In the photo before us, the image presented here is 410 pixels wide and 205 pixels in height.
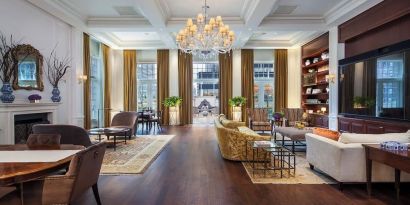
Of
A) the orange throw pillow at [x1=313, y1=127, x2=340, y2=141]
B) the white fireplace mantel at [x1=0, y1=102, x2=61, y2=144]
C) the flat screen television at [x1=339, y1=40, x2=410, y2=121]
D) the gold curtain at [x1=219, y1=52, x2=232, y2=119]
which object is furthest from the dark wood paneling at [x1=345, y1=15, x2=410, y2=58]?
the white fireplace mantel at [x1=0, y1=102, x2=61, y2=144]

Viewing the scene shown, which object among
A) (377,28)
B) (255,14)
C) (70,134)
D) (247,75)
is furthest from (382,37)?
(70,134)

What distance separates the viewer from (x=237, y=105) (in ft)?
41.8

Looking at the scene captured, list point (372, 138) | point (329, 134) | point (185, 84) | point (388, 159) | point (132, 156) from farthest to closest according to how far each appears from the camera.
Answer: point (185, 84) < point (132, 156) < point (329, 134) < point (372, 138) < point (388, 159)

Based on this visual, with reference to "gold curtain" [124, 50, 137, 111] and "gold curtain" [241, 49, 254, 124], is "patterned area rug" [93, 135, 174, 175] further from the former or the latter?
"gold curtain" [241, 49, 254, 124]

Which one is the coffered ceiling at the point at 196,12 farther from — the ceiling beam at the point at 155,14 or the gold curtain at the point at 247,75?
the gold curtain at the point at 247,75

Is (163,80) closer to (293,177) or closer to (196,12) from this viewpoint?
(196,12)

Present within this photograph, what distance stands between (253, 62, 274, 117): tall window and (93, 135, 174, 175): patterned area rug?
262 inches

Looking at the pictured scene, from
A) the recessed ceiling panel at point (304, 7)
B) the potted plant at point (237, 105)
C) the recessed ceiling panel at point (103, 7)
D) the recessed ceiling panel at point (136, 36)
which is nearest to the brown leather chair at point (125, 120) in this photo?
the recessed ceiling panel at point (103, 7)

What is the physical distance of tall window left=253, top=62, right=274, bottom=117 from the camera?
13.6 m

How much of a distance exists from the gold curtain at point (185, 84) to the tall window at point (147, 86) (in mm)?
1456

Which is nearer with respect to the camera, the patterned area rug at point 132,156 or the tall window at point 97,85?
the patterned area rug at point 132,156

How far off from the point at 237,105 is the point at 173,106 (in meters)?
3.04

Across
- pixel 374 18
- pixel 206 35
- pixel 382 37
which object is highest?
pixel 374 18

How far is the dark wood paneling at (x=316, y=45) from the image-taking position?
31.9 ft
